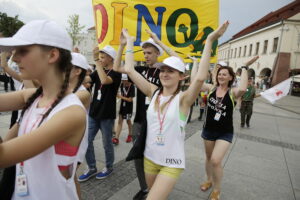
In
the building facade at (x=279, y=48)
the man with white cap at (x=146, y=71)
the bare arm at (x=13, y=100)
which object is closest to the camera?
the bare arm at (x=13, y=100)

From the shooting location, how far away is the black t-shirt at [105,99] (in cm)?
332

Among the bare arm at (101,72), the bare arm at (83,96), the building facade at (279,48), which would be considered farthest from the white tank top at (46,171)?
the building facade at (279,48)

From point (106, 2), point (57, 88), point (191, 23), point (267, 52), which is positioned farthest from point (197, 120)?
point (267, 52)

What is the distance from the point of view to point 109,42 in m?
3.49

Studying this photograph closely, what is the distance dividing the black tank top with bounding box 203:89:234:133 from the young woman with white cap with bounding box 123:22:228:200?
112 centimetres

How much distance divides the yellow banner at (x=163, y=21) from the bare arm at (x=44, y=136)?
2.49 metres

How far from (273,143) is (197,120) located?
2.78m

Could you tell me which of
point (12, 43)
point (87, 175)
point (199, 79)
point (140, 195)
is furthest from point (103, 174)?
point (12, 43)

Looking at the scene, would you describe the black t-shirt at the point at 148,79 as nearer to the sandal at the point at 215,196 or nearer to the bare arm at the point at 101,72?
the bare arm at the point at 101,72

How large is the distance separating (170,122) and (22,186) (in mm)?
1309

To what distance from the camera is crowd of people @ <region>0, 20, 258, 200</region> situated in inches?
43.2

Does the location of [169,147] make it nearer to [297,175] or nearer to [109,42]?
[109,42]

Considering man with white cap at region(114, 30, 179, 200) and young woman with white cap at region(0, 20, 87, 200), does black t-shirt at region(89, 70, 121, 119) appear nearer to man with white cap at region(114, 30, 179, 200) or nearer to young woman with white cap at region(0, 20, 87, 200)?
man with white cap at region(114, 30, 179, 200)

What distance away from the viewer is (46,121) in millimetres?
1095
